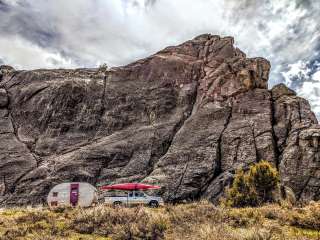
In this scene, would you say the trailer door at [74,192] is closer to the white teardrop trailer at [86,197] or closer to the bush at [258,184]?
the white teardrop trailer at [86,197]

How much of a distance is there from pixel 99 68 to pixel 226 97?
30.3 meters

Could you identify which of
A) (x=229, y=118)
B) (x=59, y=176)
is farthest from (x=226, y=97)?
(x=59, y=176)

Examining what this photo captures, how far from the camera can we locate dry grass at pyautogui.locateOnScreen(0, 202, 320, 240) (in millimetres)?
10456

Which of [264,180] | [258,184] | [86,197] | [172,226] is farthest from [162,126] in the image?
[172,226]

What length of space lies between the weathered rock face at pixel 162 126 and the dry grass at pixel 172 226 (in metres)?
32.5

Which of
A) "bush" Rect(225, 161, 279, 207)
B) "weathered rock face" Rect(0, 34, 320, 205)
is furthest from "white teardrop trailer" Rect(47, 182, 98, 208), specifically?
"weathered rock face" Rect(0, 34, 320, 205)

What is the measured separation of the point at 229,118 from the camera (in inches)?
2234

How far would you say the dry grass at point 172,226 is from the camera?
10.5 meters

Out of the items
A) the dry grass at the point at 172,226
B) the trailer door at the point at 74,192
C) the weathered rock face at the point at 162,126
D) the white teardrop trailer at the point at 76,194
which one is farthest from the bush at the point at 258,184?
the dry grass at the point at 172,226

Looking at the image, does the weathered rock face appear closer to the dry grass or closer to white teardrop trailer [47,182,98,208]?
white teardrop trailer [47,182,98,208]

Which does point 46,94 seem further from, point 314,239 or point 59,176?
point 314,239

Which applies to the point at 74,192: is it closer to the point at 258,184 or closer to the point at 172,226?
the point at 258,184

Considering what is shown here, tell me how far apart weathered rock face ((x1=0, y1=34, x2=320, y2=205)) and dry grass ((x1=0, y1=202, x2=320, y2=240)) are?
32510mm

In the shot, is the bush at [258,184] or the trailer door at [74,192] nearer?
the trailer door at [74,192]
